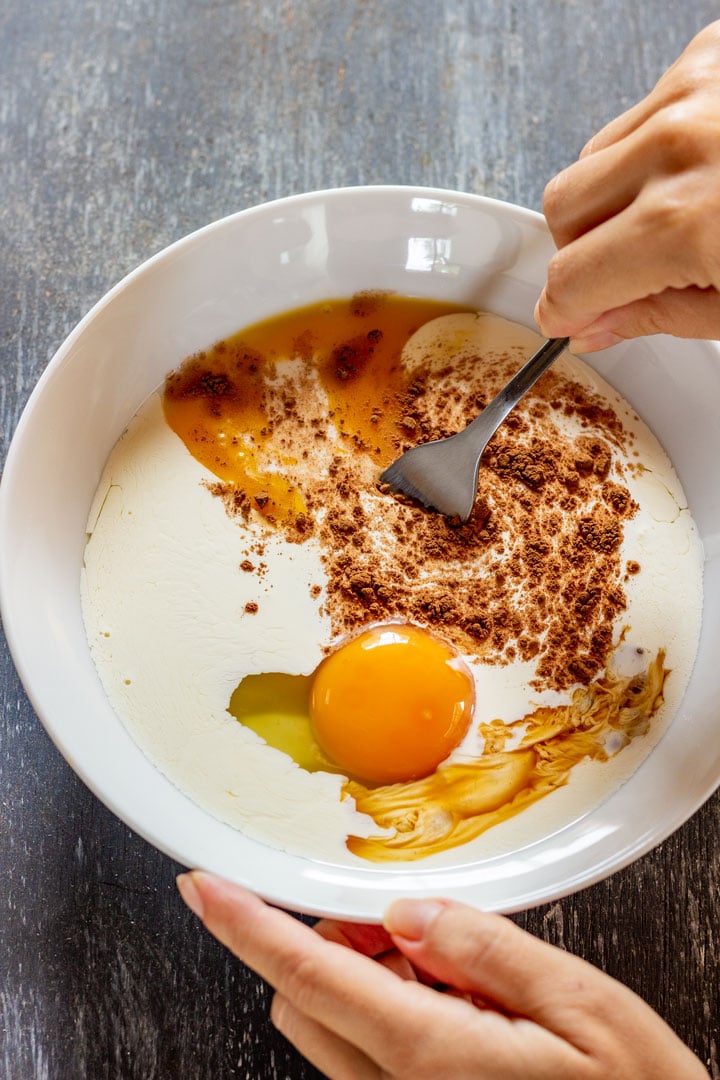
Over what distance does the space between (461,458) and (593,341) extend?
0.89ft

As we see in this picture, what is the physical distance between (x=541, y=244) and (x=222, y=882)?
3.54 ft

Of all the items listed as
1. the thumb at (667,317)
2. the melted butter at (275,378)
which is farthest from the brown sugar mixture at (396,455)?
the thumb at (667,317)

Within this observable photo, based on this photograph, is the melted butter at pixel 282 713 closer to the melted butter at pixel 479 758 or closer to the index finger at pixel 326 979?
the melted butter at pixel 479 758

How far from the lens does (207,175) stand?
164 centimetres

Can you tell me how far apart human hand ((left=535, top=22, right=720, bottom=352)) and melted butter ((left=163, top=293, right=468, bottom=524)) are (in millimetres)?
407

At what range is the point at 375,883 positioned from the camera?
128 centimetres

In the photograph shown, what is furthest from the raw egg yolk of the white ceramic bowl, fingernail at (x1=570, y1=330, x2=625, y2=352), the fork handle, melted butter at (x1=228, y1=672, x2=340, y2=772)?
fingernail at (x1=570, y1=330, x2=625, y2=352)

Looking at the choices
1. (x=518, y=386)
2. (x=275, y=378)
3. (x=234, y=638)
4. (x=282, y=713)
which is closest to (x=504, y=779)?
(x=282, y=713)

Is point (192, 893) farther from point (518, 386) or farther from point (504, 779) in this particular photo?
point (518, 386)

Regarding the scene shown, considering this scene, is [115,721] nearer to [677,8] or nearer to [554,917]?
[554,917]

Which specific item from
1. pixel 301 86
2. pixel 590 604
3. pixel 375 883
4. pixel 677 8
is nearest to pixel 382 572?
pixel 590 604

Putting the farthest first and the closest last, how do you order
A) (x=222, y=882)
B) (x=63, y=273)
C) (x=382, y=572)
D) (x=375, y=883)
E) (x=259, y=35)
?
1. (x=259, y=35)
2. (x=63, y=273)
3. (x=382, y=572)
4. (x=375, y=883)
5. (x=222, y=882)

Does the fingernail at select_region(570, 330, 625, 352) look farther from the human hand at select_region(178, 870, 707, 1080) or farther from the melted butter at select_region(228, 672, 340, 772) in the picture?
the human hand at select_region(178, 870, 707, 1080)

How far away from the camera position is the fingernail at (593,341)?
124 cm
